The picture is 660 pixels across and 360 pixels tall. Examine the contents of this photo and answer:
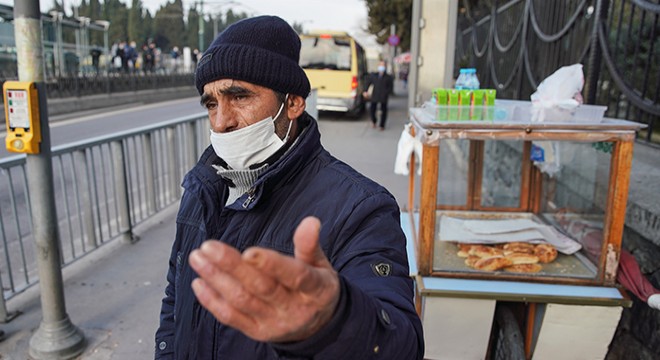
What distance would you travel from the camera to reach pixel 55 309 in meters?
3.18

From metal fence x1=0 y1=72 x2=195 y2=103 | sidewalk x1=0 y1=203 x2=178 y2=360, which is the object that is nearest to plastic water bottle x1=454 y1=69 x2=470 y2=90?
sidewalk x1=0 y1=203 x2=178 y2=360

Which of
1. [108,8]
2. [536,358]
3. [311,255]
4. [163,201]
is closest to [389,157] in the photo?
[163,201]

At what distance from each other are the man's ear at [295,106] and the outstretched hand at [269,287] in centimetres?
84

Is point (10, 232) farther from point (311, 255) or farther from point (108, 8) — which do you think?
point (108, 8)

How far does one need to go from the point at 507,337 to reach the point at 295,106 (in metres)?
1.76

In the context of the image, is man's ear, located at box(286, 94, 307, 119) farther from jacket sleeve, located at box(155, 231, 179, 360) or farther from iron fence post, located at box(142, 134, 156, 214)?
iron fence post, located at box(142, 134, 156, 214)

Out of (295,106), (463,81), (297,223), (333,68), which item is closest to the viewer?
(297,223)

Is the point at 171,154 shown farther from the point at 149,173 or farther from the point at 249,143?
the point at 249,143

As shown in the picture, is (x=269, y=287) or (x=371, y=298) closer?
(x=269, y=287)

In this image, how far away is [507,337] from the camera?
261cm

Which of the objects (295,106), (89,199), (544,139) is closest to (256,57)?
(295,106)

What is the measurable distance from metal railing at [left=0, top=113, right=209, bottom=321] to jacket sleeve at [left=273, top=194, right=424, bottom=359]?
305 cm

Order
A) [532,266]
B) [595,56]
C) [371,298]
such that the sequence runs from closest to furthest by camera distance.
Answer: [371,298], [532,266], [595,56]

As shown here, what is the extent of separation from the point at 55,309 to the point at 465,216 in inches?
112
